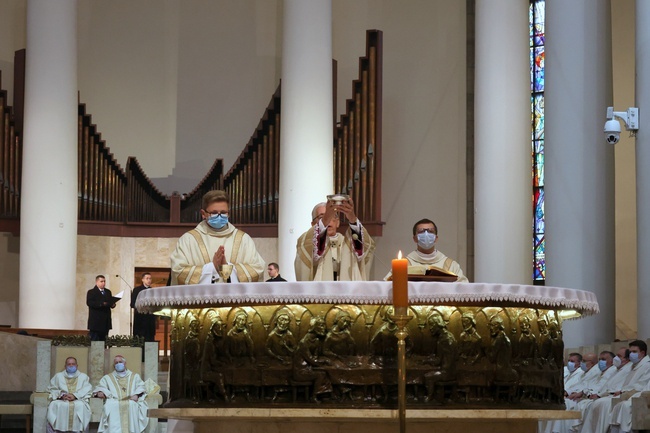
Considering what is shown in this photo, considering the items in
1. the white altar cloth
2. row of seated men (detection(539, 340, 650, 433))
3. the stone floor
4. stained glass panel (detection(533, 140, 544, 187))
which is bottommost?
the stone floor

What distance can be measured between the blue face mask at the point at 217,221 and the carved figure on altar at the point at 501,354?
2065 mm

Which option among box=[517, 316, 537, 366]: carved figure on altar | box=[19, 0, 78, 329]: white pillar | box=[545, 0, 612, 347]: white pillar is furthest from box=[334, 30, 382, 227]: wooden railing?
box=[517, 316, 537, 366]: carved figure on altar

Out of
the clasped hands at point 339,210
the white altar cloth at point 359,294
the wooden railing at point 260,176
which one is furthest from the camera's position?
the wooden railing at point 260,176

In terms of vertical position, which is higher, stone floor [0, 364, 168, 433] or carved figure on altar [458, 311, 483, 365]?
carved figure on altar [458, 311, 483, 365]

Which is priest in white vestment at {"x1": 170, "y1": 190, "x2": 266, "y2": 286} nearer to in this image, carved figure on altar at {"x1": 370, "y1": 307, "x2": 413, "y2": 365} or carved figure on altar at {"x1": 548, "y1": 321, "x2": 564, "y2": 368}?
carved figure on altar at {"x1": 370, "y1": 307, "x2": 413, "y2": 365}

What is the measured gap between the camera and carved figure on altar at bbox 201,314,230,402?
22.1 ft

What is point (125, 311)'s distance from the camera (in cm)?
1905

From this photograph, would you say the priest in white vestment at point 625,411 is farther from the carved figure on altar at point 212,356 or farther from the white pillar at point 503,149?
the carved figure on altar at point 212,356

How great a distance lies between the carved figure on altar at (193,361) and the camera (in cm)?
681

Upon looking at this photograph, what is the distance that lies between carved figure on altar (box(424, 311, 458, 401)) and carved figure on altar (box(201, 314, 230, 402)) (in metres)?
1.15

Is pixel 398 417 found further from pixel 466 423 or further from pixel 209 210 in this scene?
pixel 209 210

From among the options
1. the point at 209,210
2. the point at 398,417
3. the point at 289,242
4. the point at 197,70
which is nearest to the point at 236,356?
the point at 398,417

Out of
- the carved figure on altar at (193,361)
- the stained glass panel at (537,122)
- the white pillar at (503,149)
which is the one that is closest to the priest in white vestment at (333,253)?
the carved figure on altar at (193,361)

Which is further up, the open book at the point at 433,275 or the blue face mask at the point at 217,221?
the blue face mask at the point at 217,221
